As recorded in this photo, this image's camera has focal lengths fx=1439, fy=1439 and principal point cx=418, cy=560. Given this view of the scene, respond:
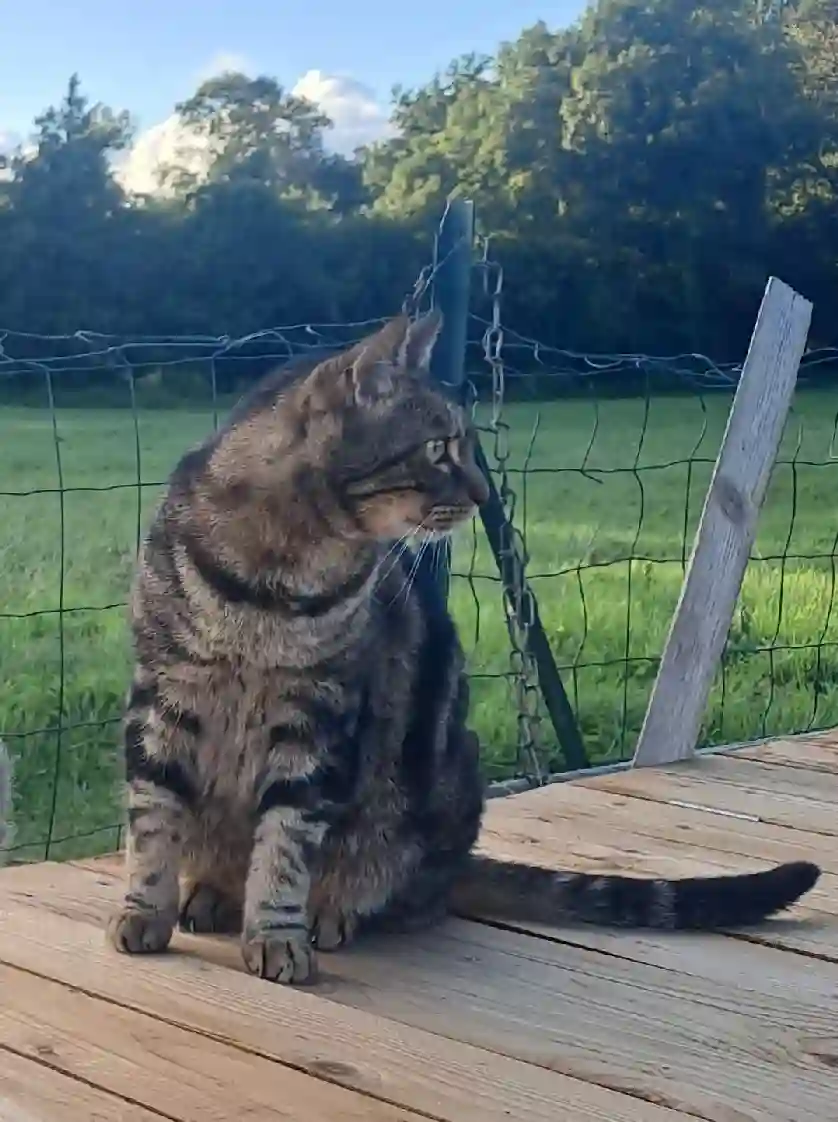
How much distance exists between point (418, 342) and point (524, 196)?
353 cm

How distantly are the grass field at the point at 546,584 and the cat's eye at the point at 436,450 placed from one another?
49 centimetres

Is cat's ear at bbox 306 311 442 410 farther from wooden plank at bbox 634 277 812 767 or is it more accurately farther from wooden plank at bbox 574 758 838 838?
wooden plank at bbox 634 277 812 767

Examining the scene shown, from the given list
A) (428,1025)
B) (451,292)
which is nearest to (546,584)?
(451,292)

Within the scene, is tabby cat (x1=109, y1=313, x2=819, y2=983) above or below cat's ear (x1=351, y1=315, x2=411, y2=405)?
below

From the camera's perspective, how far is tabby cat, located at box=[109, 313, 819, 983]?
181cm

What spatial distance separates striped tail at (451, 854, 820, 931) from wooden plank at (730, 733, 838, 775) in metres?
0.94

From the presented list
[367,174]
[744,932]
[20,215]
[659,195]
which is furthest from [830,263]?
[744,932]

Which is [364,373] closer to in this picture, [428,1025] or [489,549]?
[428,1025]

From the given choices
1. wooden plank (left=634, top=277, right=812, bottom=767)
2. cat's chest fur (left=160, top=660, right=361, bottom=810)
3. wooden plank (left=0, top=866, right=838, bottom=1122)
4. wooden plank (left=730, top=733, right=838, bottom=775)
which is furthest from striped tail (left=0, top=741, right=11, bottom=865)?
wooden plank (left=730, top=733, right=838, bottom=775)

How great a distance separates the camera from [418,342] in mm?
1884

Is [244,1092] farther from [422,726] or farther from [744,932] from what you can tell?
[744,932]

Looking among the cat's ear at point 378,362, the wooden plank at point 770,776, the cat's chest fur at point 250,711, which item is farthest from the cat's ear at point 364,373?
the wooden plank at point 770,776

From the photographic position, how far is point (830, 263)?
593cm

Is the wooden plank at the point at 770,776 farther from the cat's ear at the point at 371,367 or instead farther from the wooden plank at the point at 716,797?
the cat's ear at the point at 371,367
